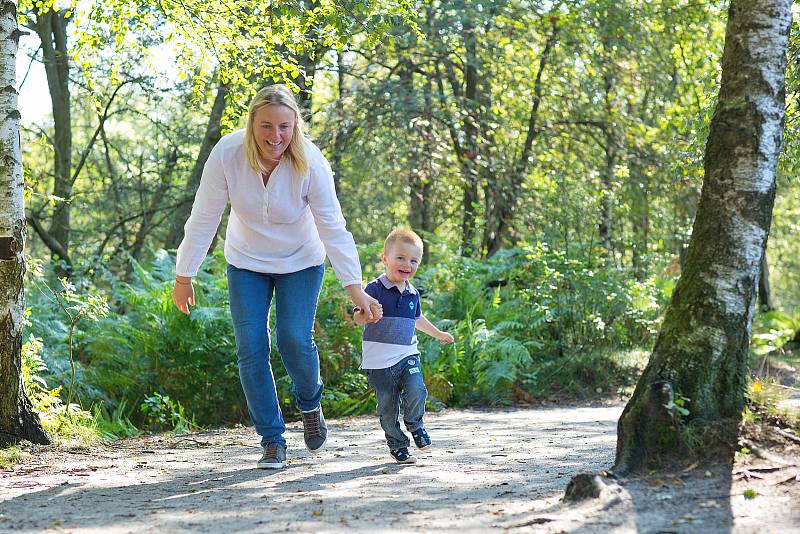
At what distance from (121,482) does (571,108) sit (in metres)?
14.1

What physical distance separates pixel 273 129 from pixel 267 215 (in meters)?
0.48

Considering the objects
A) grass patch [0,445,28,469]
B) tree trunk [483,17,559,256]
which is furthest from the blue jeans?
tree trunk [483,17,559,256]

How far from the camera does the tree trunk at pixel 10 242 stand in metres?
6.25

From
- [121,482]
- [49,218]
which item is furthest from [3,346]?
[49,218]

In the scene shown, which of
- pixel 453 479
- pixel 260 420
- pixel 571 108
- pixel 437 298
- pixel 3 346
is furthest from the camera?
pixel 571 108

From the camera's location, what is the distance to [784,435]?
455cm

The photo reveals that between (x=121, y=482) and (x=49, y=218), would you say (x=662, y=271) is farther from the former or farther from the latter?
(x=121, y=482)

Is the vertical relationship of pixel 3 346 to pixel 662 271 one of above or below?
below

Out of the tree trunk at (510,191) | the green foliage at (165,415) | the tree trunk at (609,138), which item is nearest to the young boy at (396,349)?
the green foliage at (165,415)

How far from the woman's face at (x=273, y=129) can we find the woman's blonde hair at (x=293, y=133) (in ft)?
0.08

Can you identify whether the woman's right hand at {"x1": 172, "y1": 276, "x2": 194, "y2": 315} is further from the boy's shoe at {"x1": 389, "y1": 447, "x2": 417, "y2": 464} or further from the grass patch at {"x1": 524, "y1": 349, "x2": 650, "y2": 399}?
the grass patch at {"x1": 524, "y1": 349, "x2": 650, "y2": 399}

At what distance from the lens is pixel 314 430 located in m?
5.66

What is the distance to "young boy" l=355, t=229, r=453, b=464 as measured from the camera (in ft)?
18.7

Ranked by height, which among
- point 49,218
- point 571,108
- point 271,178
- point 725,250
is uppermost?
point 571,108
